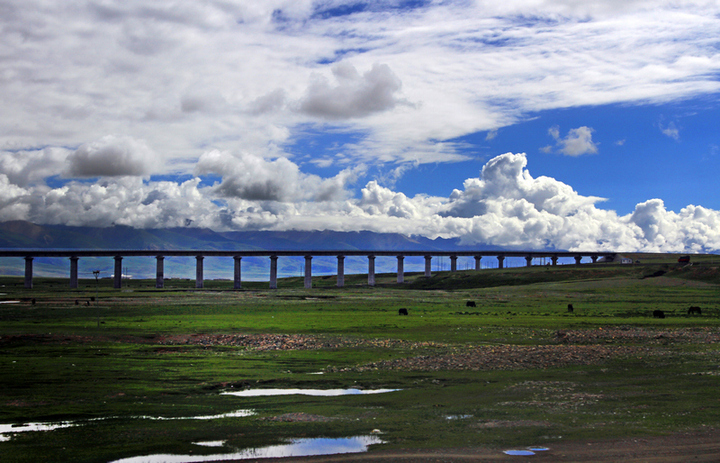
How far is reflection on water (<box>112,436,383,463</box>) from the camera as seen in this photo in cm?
1591

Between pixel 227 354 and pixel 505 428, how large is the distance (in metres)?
20.9

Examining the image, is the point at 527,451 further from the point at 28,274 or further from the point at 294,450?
the point at 28,274

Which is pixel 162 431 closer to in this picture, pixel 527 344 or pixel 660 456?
pixel 660 456

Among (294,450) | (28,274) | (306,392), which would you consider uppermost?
Answer: (28,274)

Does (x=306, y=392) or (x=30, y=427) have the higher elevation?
(x=30, y=427)

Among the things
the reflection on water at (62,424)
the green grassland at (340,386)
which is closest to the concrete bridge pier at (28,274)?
the green grassland at (340,386)

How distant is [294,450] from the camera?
54.3 ft

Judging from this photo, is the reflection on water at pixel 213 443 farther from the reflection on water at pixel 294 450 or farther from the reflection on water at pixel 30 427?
the reflection on water at pixel 30 427

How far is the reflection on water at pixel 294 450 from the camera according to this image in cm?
1591

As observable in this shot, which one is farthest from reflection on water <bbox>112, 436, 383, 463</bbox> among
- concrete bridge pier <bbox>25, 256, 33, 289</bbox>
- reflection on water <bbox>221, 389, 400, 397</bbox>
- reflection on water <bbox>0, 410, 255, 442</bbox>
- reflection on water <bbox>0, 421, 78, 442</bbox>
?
concrete bridge pier <bbox>25, 256, 33, 289</bbox>

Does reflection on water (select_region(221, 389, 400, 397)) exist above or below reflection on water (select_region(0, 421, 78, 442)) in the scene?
below

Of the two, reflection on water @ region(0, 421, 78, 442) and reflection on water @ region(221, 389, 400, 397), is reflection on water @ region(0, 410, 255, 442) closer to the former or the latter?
reflection on water @ region(0, 421, 78, 442)

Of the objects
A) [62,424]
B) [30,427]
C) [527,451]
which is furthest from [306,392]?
[527,451]

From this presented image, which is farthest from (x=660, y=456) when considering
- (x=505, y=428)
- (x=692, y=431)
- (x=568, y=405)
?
(x=568, y=405)
